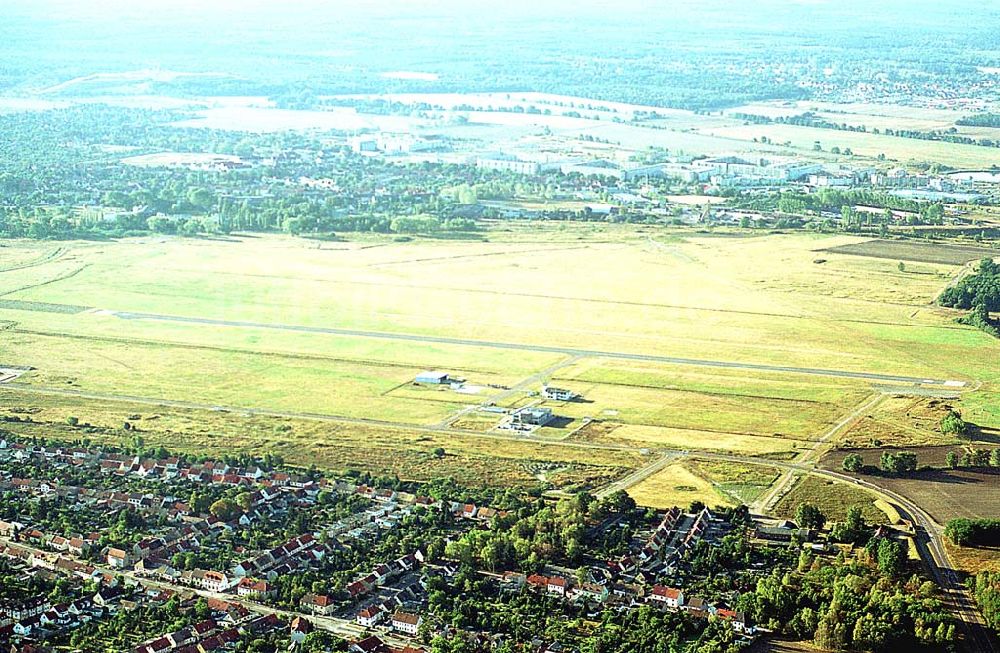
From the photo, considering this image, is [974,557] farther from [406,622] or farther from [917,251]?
[917,251]

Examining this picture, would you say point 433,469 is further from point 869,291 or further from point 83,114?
point 83,114

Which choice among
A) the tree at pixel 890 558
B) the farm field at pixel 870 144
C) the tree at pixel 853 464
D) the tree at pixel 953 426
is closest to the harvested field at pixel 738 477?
the tree at pixel 853 464

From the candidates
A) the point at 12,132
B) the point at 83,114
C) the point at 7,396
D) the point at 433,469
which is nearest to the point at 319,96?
the point at 83,114

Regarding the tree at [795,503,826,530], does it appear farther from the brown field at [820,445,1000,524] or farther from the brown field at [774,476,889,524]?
the brown field at [820,445,1000,524]

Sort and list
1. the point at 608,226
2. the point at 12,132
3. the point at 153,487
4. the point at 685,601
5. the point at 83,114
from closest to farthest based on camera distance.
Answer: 1. the point at 685,601
2. the point at 153,487
3. the point at 608,226
4. the point at 12,132
5. the point at 83,114

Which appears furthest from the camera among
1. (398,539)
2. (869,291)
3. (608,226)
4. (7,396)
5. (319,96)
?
(319,96)

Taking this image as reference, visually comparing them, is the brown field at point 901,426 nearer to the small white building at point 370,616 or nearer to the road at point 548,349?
the road at point 548,349

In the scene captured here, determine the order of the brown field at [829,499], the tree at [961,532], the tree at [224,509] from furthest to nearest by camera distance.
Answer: the brown field at [829,499] < the tree at [224,509] < the tree at [961,532]
